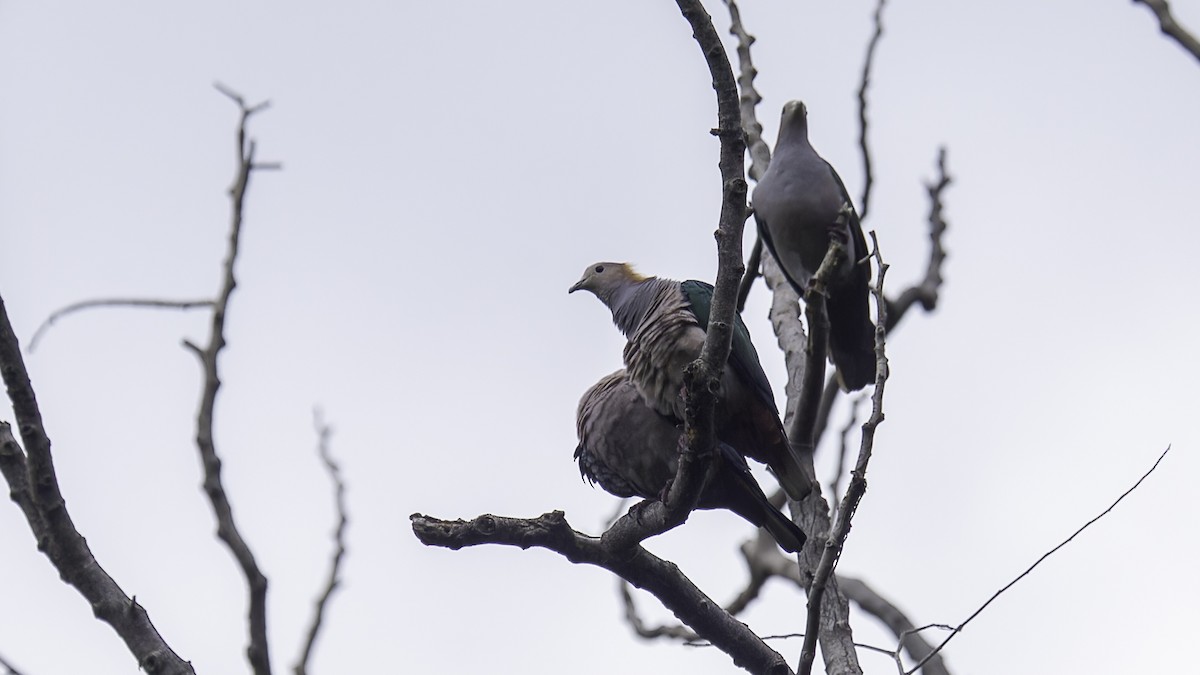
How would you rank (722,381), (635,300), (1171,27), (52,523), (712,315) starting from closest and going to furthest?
(52,523)
(712,315)
(722,381)
(1171,27)
(635,300)

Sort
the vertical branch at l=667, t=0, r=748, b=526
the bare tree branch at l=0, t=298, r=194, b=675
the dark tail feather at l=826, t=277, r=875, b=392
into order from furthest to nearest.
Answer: the dark tail feather at l=826, t=277, r=875, b=392, the vertical branch at l=667, t=0, r=748, b=526, the bare tree branch at l=0, t=298, r=194, b=675

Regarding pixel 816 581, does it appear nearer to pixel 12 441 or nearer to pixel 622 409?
pixel 12 441

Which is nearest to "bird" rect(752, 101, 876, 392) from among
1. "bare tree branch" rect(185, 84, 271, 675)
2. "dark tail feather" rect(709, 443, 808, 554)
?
"dark tail feather" rect(709, 443, 808, 554)

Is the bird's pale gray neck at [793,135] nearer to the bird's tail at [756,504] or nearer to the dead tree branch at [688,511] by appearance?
the bird's tail at [756,504]

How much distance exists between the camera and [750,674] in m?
3.59

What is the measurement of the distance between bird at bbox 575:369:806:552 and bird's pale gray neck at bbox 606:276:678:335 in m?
0.30

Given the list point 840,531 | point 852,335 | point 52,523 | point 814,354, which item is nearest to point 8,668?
point 52,523

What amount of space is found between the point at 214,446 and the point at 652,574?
52.4 inches

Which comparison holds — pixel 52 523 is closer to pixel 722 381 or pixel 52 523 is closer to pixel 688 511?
pixel 688 511

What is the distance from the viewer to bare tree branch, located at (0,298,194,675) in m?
2.19

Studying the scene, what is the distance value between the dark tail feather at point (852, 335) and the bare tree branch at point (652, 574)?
2567 mm

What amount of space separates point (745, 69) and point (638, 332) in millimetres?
2268

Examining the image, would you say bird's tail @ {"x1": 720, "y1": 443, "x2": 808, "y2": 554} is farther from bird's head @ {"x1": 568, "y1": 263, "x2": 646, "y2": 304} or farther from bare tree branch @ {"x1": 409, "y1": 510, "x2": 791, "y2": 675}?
bird's head @ {"x1": 568, "y1": 263, "x2": 646, "y2": 304}

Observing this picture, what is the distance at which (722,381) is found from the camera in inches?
166
